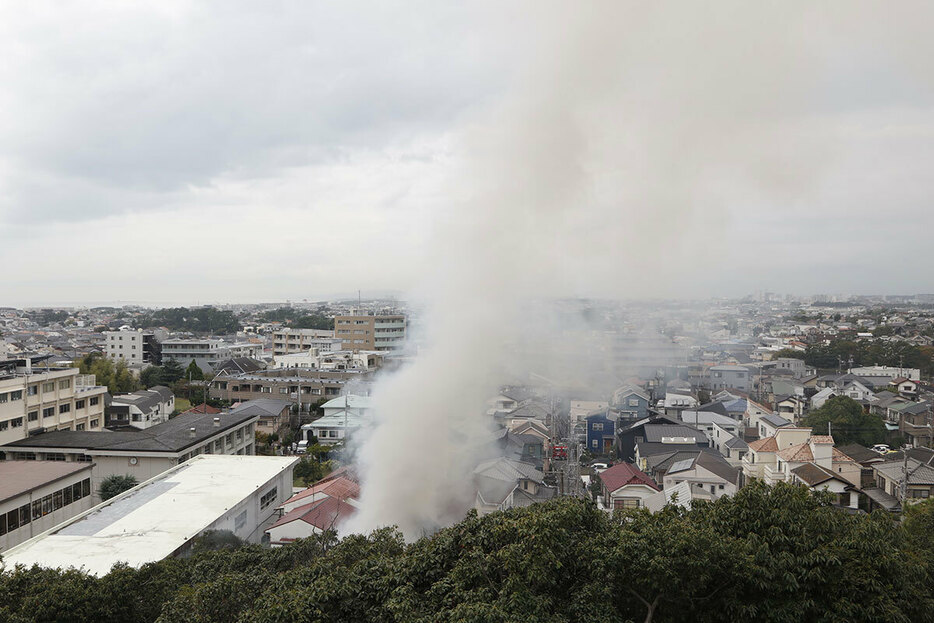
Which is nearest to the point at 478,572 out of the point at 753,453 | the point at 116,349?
the point at 753,453

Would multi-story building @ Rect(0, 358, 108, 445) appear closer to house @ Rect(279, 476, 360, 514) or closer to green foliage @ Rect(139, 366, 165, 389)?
house @ Rect(279, 476, 360, 514)

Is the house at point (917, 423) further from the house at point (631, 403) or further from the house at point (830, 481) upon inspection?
the house at point (830, 481)

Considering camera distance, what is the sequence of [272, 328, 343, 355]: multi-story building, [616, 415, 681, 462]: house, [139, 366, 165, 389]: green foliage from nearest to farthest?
[616, 415, 681, 462]: house < [139, 366, 165, 389]: green foliage < [272, 328, 343, 355]: multi-story building

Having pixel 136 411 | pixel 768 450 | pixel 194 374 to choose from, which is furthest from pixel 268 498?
pixel 194 374

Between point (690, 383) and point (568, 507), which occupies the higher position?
point (568, 507)

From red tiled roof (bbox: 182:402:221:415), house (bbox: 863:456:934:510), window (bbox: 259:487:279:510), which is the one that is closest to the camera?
window (bbox: 259:487:279:510)

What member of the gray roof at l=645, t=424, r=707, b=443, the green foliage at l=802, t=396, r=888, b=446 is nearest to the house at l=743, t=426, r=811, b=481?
the gray roof at l=645, t=424, r=707, b=443

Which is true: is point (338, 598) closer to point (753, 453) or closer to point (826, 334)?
point (753, 453)

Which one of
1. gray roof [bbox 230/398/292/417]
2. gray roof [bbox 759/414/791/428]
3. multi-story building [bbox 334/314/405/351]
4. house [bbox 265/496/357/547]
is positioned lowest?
gray roof [bbox 230/398/292/417]
